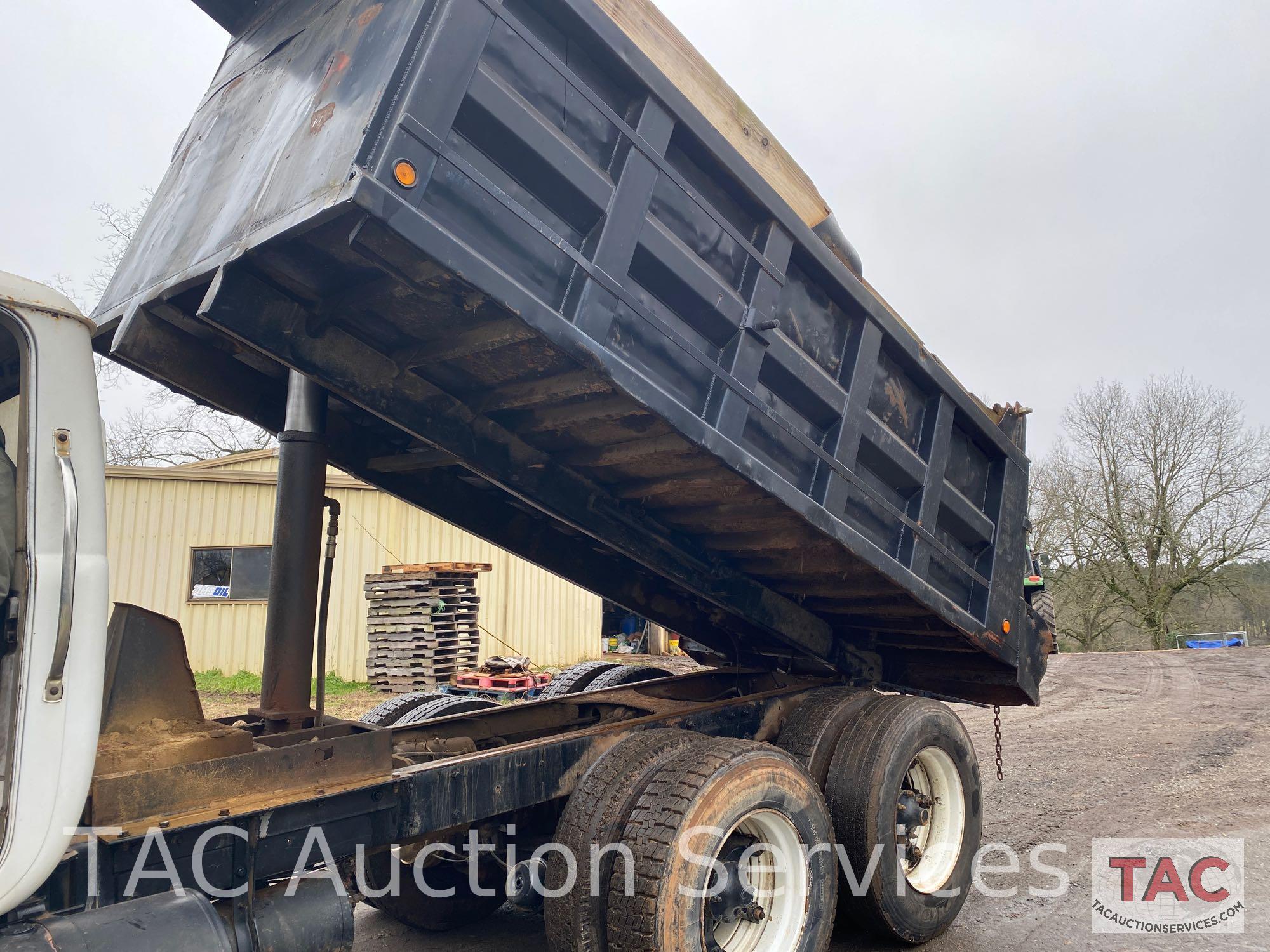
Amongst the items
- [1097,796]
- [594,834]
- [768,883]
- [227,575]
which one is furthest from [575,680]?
[227,575]

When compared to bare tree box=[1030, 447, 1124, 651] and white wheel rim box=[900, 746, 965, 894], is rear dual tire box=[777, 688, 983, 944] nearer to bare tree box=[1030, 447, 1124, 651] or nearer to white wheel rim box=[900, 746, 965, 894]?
white wheel rim box=[900, 746, 965, 894]

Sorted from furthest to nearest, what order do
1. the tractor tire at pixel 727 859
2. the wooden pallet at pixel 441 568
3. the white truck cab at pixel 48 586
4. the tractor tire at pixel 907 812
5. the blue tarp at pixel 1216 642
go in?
the blue tarp at pixel 1216 642, the wooden pallet at pixel 441 568, the tractor tire at pixel 907 812, the tractor tire at pixel 727 859, the white truck cab at pixel 48 586

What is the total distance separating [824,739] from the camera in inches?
164

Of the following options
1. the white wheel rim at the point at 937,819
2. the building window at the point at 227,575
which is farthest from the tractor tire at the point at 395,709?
the building window at the point at 227,575

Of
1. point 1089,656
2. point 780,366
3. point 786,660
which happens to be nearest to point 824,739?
point 786,660

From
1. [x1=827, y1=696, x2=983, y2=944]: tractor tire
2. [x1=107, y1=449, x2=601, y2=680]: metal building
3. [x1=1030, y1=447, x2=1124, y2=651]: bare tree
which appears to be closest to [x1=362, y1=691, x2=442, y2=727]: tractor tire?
[x1=827, y1=696, x2=983, y2=944]: tractor tire

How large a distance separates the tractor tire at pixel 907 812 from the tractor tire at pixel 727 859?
38 cm

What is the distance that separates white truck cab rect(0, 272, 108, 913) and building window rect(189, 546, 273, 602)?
1352cm

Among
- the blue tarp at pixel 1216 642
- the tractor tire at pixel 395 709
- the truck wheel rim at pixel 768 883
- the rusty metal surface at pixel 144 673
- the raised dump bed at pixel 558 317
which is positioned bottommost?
the truck wheel rim at pixel 768 883

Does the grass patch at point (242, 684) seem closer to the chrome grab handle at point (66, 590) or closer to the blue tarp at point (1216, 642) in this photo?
the chrome grab handle at point (66, 590)

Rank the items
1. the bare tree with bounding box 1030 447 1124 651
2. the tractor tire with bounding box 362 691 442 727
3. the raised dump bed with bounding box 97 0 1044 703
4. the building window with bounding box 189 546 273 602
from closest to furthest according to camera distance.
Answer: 1. the raised dump bed with bounding box 97 0 1044 703
2. the tractor tire with bounding box 362 691 442 727
3. the building window with bounding box 189 546 273 602
4. the bare tree with bounding box 1030 447 1124 651

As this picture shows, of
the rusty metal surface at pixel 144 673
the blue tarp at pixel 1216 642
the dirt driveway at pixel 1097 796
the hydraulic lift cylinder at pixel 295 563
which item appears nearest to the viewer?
the rusty metal surface at pixel 144 673

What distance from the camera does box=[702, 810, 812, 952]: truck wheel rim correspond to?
133 inches

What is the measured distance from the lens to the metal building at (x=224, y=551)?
14547 mm
